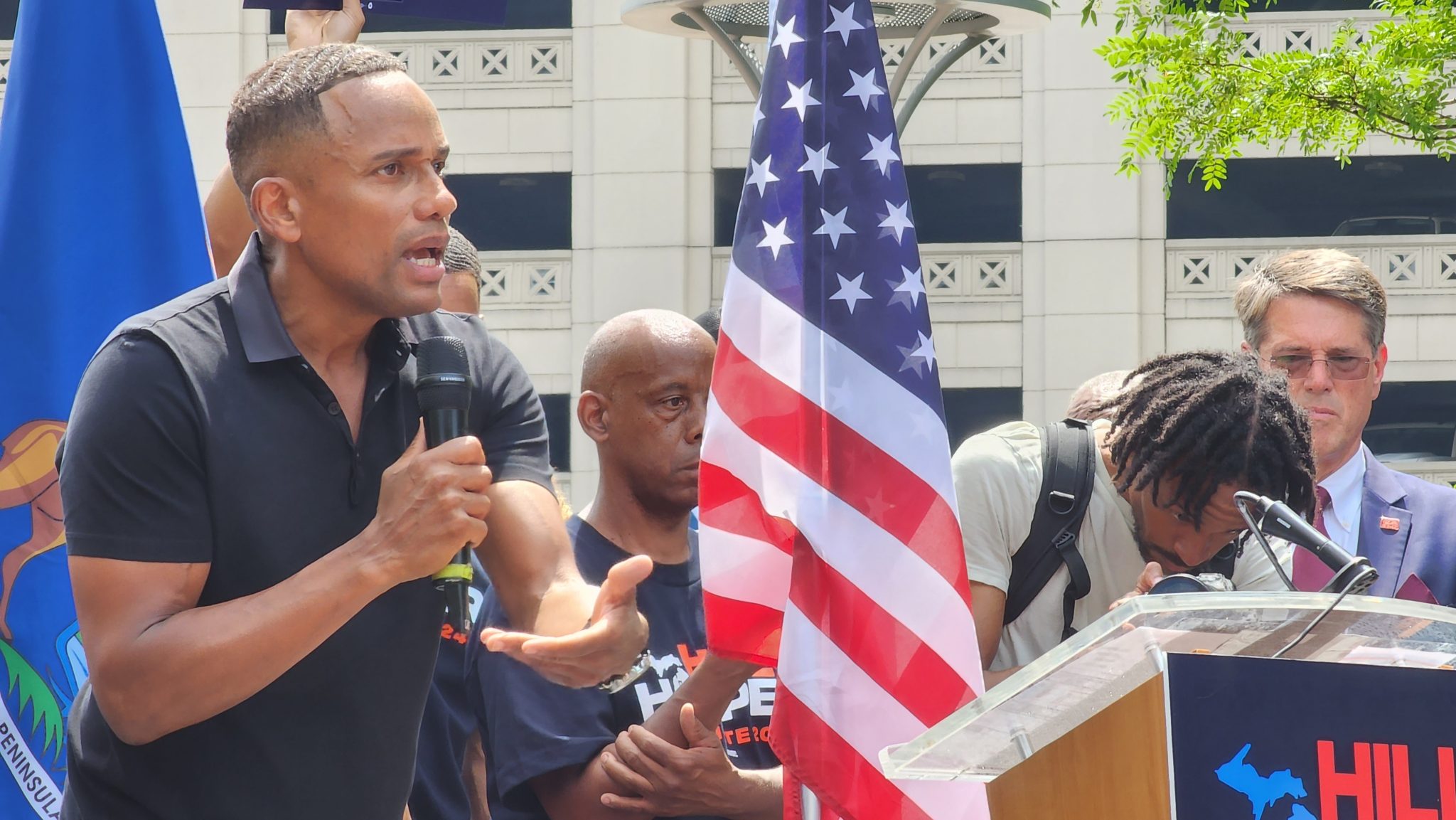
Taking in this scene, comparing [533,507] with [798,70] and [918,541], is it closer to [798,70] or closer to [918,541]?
[918,541]

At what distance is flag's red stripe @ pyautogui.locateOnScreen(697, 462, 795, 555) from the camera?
12.6 ft

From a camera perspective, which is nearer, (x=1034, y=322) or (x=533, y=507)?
(x=533, y=507)

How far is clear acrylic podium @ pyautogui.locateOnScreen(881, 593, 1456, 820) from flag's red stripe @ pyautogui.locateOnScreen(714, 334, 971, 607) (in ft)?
3.77

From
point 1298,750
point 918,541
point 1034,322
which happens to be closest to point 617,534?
point 918,541

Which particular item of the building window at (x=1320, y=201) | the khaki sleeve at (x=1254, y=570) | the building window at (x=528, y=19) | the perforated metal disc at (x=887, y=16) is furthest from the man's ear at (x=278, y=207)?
the building window at (x=1320, y=201)

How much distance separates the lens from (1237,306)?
16.5 ft

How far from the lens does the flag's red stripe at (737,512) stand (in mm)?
3830

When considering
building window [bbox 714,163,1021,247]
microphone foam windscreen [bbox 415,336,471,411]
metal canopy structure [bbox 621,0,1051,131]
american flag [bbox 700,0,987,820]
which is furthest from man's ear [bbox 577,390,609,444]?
building window [bbox 714,163,1021,247]

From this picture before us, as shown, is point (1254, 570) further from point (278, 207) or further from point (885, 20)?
point (885, 20)

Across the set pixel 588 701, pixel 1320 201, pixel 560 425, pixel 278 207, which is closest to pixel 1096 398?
pixel 588 701

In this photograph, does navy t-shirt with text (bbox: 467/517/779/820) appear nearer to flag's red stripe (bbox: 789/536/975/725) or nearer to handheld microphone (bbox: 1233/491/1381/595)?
flag's red stripe (bbox: 789/536/975/725)

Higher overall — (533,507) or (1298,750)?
(533,507)

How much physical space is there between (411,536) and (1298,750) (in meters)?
1.46

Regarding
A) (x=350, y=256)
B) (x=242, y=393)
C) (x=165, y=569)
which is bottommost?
(x=165, y=569)
